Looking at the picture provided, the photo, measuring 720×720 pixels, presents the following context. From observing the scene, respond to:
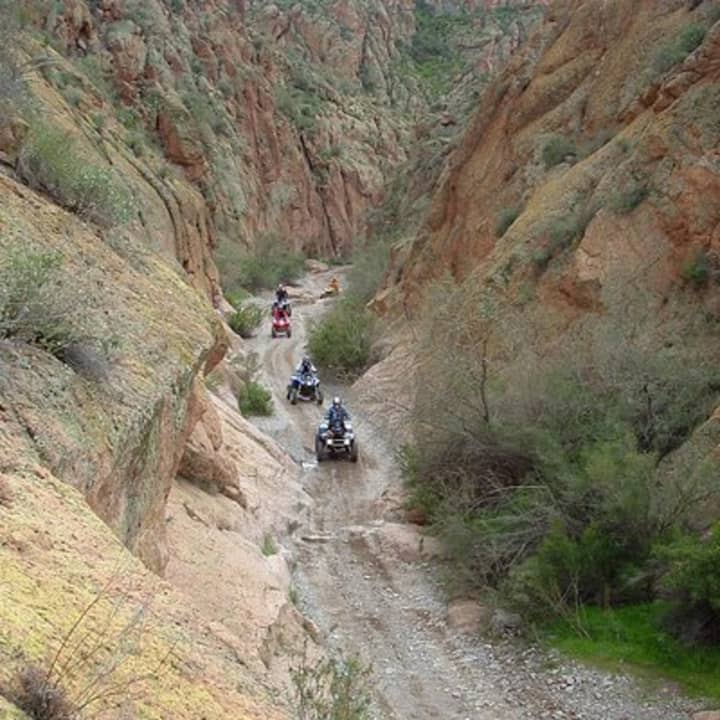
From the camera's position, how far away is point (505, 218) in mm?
25844

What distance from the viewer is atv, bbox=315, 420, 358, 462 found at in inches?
817

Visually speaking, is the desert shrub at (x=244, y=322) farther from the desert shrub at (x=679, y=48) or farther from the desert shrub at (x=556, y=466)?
the desert shrub at (x=556, y=466)

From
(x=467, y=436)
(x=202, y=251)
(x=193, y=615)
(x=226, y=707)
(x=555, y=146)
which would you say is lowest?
(x=226, y=707)

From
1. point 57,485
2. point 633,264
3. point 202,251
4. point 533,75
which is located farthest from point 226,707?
point 202,251

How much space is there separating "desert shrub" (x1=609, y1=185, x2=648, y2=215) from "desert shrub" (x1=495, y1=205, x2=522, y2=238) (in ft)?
19.6

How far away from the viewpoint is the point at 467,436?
612 inches

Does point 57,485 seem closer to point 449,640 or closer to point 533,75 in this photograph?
point 449,640

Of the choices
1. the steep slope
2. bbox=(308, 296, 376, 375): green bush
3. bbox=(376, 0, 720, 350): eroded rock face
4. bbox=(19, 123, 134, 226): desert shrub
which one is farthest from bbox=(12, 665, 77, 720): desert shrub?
the steep slope

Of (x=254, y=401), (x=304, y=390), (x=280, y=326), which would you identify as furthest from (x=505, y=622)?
(x=280, y=326)

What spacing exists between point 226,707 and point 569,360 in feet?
39.7

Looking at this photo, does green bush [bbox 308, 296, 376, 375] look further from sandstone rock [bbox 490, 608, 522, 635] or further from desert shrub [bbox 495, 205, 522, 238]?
sandstone rock [bbox 490, 608, 522, 635]

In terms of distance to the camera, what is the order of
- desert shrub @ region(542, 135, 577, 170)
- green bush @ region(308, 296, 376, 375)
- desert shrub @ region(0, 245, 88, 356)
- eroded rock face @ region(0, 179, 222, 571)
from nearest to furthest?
1. eroded rock face @ region(0, 179, 222, 571)
2. desert shrub @ region(0, 245, 88, 356)
3. desert shrub @ region(542, 135, 577, 170)
4. green bush @ region(308, 296, 376, 375)

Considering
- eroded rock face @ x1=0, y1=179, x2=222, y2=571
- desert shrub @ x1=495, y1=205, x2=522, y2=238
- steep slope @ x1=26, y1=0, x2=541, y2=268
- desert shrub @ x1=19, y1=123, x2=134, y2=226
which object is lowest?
eroded rock face @ x1=0, y1=179, x2=222, y2=571

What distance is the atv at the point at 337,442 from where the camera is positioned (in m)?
20.8
